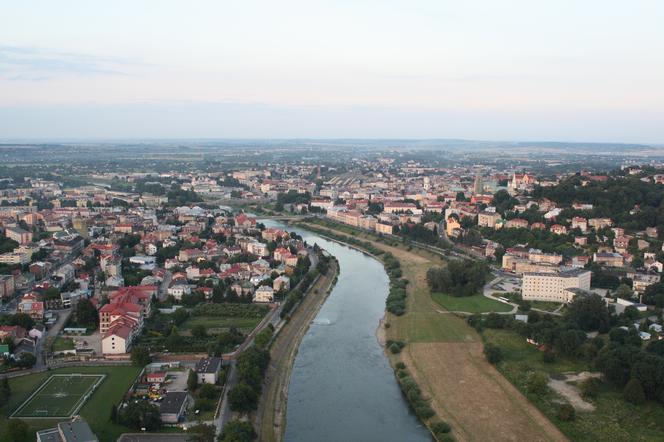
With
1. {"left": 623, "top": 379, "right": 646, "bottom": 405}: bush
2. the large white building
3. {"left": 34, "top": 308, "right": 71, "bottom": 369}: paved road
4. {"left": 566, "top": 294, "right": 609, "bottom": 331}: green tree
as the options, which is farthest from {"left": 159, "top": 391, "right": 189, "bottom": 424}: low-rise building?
the large white building

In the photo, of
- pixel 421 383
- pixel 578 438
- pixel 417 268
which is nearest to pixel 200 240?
pixel 417 268

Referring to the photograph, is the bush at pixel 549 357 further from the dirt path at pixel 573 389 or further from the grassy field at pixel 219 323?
the grassy field at pixel 219 323

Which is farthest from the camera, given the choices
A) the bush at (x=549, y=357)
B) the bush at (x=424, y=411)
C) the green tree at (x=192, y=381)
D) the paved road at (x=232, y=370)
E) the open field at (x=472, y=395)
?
the bush at (x=549, y=357)

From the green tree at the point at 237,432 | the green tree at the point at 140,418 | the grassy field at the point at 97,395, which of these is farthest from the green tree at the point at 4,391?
the green tree at the point at 237,432

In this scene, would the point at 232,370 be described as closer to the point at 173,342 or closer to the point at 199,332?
the point at 173,342

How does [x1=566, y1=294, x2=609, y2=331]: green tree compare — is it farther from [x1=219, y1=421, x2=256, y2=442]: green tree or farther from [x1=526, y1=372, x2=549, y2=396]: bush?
[x1=219, y1=421, x2=256, y2=442]: green tree

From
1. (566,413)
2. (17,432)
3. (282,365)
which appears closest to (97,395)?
(17,432)
